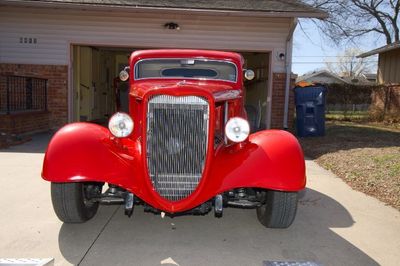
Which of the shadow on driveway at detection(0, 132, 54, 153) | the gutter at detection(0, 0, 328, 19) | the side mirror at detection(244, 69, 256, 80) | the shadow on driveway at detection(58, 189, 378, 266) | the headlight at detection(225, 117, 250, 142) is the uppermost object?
the gutter at detection(0, 0, 328, 19)

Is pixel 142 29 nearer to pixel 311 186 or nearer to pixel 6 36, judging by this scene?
pixel 6 36

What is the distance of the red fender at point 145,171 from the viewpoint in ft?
12.9

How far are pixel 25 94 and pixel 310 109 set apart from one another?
301 inches

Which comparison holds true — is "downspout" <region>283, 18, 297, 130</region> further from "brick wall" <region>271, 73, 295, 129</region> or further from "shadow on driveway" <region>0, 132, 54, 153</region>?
"shadow on driveway" <region>0, 132, 54, 153</region>

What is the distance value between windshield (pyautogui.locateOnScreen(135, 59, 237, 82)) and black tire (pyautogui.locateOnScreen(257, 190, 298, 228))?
1750 mm

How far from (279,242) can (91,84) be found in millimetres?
11872

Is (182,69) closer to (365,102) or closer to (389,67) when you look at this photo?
(365,102)

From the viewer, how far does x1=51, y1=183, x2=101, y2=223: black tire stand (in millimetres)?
4230

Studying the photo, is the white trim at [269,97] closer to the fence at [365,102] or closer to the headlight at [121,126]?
the fence at [365,102]

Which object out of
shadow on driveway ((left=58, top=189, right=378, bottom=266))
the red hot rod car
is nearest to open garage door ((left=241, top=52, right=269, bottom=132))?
shadow on driveway ((left=58, top=189, right=378, bottom=266))

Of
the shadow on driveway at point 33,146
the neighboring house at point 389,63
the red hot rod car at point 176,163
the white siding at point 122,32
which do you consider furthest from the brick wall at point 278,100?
the neighboring house at point 389,63

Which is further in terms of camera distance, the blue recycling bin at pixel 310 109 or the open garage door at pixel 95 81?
the open garage door at pixel 95 81

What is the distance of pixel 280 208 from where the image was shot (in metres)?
4.29

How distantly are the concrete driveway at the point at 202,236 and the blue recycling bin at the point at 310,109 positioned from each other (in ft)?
18.9
